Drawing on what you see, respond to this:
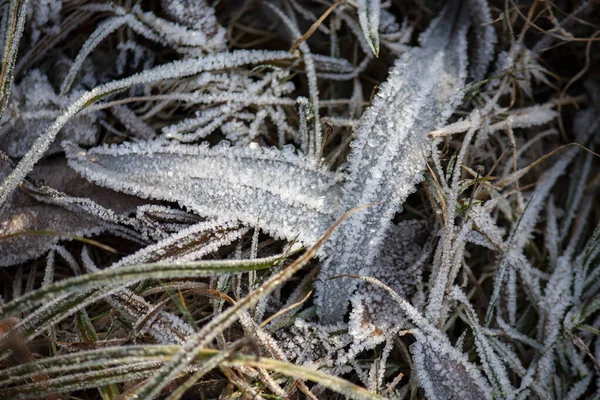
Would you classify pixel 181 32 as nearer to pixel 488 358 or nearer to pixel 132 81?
pixel 132 81

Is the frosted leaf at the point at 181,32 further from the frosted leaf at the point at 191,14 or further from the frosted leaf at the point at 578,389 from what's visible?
the frosted leaf at the point at 578,389

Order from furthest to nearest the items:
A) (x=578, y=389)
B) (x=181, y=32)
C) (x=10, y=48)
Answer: (x=181, y=32), (x=578, y=389), (x=10, y=48)

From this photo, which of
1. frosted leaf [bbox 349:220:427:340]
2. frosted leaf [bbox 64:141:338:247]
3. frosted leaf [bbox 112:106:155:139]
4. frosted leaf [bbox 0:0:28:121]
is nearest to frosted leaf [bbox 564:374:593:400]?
frosted leaf [bbox 349:220:427:340]

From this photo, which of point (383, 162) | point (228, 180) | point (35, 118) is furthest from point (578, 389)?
point (35, 118)

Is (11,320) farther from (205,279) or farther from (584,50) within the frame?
(584,50)

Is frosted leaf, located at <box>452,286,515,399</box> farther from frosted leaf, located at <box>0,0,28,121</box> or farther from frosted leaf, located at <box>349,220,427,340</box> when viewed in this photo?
frosted leaf, located at <box>0,0,28,121</box>
